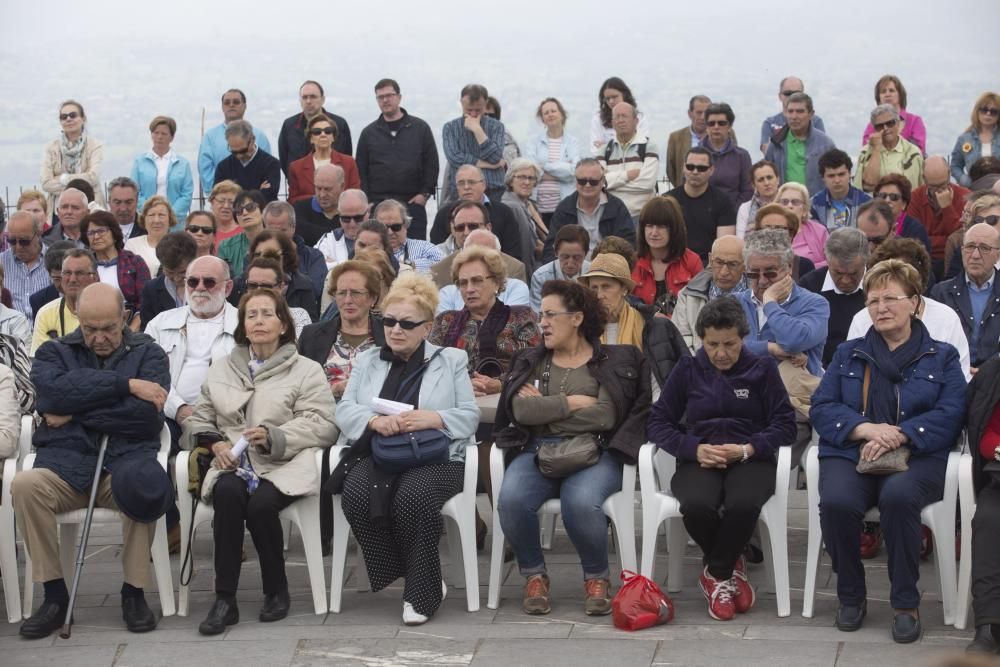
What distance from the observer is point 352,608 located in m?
6.38

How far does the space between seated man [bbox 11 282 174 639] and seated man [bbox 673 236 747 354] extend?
2.53m

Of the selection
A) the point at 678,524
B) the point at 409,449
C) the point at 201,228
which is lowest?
the point at 678,524

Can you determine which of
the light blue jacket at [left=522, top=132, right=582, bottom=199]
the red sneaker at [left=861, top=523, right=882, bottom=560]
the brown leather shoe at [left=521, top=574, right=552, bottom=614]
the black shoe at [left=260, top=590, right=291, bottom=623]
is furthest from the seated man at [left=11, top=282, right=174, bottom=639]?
the light blue jacket at [left=522, top=132, right=582, bottom=199]

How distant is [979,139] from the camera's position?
34.9ft

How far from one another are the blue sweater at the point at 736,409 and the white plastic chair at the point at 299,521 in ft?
4.66

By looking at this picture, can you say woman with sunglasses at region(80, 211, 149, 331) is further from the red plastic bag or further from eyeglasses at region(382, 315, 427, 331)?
the red plastic bag

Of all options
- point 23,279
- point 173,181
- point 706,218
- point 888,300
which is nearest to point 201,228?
point 23,279

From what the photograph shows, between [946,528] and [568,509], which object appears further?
[568,509]

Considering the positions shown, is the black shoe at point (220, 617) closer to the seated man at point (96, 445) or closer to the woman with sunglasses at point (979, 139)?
the seated man at point (96, 445)

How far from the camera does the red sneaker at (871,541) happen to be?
271 inches

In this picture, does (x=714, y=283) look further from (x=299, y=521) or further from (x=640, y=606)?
(x=299, y=521)

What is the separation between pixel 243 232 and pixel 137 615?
155 inches

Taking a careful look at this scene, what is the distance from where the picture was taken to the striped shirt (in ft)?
30.6

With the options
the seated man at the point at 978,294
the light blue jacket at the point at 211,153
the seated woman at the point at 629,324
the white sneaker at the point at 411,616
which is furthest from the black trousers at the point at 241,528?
the light blue jacket at the point at 211,153
